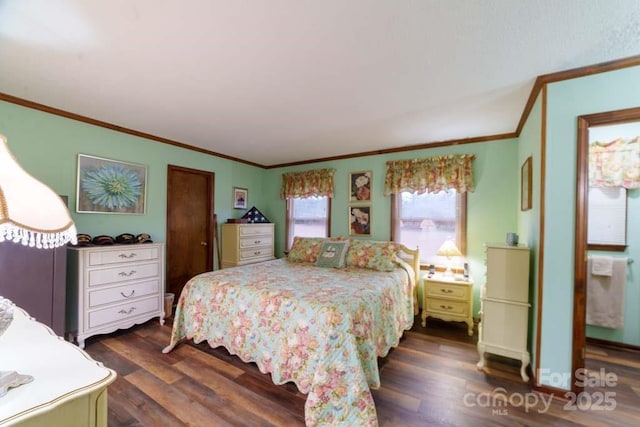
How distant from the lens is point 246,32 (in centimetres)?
151

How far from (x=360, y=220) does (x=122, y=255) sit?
9.87 ft

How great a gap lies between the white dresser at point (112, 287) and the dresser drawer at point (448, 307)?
3182 mm

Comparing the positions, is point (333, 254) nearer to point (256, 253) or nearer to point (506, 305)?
point (256, 253)

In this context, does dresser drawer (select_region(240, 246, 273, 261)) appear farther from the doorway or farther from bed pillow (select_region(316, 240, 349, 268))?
the doorway

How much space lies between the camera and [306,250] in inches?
148

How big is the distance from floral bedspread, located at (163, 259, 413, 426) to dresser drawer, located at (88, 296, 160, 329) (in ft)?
2.34

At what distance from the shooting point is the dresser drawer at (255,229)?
415 centimetres

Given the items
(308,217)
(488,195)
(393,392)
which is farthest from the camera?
(308,217)

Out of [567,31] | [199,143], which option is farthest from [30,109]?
[567,31]

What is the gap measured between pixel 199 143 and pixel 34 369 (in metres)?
3.28

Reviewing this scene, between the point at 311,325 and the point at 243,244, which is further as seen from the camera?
the point at 243,244

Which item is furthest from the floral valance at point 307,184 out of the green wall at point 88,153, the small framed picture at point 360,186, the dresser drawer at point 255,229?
the green wall at point 88,153

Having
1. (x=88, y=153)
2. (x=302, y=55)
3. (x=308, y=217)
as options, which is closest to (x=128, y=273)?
(x=88, y=153)

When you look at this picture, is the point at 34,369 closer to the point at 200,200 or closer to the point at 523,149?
A: the point at 200,200
